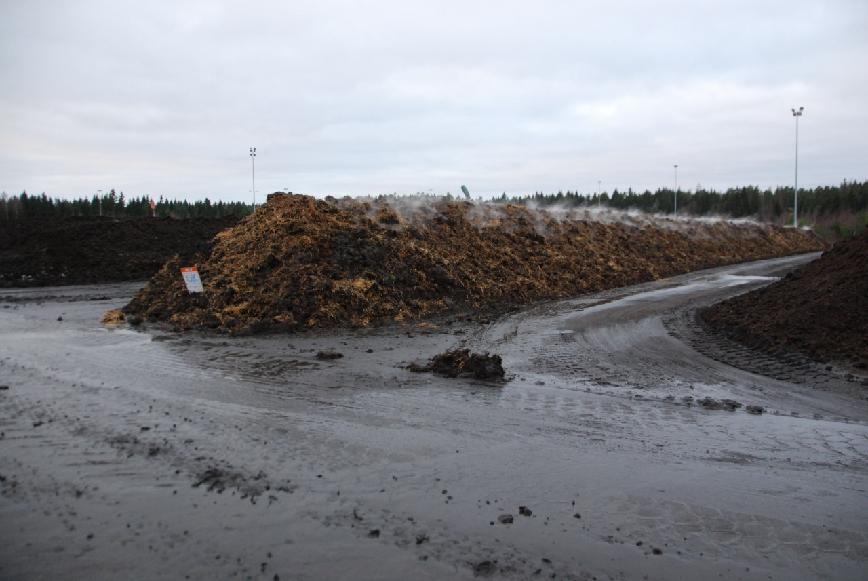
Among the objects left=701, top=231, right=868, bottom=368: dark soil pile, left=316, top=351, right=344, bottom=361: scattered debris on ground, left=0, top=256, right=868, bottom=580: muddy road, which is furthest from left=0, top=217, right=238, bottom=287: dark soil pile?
left=701, top=231, right=868, bottom=368: dark soil pile

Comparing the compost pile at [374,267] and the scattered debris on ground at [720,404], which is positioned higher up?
the compost pile at [374,267]

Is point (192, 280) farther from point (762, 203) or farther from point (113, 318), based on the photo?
point (762, 203)

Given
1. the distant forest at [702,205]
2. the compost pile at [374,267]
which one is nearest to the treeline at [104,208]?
the distant forest at [702,205]

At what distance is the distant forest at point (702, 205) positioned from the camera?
62.6 m

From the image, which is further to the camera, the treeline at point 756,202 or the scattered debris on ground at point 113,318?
the treeline at point 756,202

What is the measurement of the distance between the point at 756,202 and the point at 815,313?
8656cm

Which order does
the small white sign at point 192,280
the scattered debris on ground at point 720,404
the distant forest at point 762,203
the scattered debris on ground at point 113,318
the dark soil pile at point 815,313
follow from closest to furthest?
the scattered debris on ground at point 720,404, the dark soil pile at point 815,313, the scattered debris on ground at point 113,318, the small white sign at point 192,280, the distant forest at point 762,203

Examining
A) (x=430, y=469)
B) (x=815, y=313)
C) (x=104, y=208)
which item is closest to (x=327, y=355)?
(x=430, y=469)

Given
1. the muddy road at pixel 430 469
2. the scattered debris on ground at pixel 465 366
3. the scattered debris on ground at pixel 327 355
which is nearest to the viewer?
the muddy road at pixel 430 469

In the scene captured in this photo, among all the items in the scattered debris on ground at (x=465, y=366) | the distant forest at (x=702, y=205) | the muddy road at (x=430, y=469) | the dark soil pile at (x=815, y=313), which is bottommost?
the muddy road at (x=430, y=469)

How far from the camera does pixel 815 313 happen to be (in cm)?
1004

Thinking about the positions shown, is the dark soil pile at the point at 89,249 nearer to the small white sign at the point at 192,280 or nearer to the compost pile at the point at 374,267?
the compost pile at the point at 374,267

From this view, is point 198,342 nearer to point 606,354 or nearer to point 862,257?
point 606,354

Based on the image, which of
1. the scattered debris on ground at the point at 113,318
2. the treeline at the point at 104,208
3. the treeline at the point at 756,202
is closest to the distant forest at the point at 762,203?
the treeline at the point at 756,202
